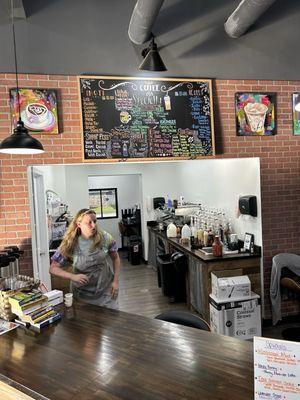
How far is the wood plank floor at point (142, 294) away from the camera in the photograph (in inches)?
199

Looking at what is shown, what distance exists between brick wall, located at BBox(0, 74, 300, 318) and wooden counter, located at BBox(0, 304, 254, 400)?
1.59m

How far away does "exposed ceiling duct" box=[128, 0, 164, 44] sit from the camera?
3174mm

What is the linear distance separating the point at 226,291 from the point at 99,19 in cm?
328

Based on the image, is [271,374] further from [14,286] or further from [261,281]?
[261,281]

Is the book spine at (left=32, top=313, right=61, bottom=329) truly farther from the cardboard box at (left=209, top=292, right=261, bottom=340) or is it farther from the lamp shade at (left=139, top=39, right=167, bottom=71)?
the lamp shade at (left=139, top=39, right=167, bottom=71)

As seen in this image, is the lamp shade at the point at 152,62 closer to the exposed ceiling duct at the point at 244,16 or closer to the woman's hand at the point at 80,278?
the exposed ceiling duct at the point at 244,16

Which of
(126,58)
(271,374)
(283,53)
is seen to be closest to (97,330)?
(271,374)

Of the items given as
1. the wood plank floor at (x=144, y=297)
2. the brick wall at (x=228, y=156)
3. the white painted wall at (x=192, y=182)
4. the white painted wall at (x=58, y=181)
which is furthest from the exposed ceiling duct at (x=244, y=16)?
the white painted wall at (x=58, y=181)

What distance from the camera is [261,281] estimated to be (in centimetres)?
412

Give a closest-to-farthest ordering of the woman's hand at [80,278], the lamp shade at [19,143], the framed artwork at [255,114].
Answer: the lamp shade at [19,143] → the woman's hand at [80,278] → the framed artwork at [255,114]

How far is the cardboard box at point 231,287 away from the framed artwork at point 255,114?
1.68 metres

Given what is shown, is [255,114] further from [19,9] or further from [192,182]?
[192,182]

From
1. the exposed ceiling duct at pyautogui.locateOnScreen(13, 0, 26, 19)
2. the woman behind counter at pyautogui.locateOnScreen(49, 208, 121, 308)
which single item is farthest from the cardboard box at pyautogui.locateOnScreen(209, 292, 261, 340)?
the exposed ceiling duct at pyautogui.locateOnScreen(13, 0, 26, 19)

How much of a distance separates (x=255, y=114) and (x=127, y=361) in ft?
10.6
